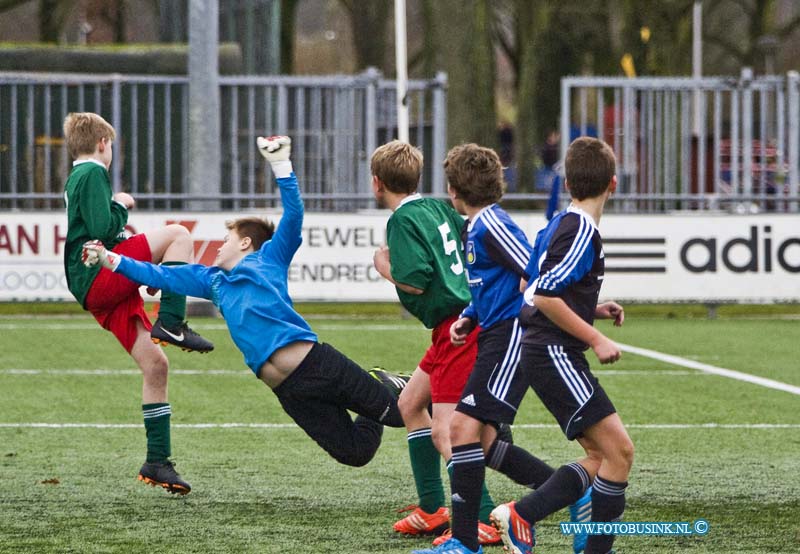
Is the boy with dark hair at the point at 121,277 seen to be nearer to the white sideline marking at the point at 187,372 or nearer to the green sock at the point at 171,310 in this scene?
the green sock at the point at 171,310

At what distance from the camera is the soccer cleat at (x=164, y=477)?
7184mm

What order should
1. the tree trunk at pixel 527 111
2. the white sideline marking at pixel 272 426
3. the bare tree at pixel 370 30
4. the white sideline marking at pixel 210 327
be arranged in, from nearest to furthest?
the white sideline marking at pixel 272 426 < the white sideline marking at pixel 210 327 < the tree trunk at pixel 527 111 < the bare tree at pixel 370 30

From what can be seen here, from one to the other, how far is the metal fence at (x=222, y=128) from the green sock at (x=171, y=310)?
10.5 meters

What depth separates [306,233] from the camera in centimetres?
1681

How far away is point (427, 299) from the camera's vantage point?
6.23 m

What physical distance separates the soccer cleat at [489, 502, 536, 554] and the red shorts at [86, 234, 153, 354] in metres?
2.62

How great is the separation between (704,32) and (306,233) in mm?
34719

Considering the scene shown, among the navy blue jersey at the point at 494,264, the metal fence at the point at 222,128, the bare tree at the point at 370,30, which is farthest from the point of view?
the bare tree at the point at 370,30

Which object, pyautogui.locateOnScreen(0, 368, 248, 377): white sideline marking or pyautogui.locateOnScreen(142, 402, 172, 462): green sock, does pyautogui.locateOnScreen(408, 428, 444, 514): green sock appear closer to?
pyautogui.locateOnScreen(142, 402, 172, 462): green sock

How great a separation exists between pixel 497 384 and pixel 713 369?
732 centimetres

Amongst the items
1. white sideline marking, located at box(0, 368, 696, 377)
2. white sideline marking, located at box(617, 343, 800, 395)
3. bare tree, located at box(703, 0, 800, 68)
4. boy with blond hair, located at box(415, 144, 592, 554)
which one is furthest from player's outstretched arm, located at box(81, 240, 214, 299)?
bare tree, located at box(703, 0, 800, 68)

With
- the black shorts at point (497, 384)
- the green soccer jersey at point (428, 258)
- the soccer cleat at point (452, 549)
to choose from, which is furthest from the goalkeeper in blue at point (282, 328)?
the soccer cleat at point (452, 549)

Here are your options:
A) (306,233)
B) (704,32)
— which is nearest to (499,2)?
(704,32)

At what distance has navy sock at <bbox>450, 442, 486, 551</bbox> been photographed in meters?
5.78
